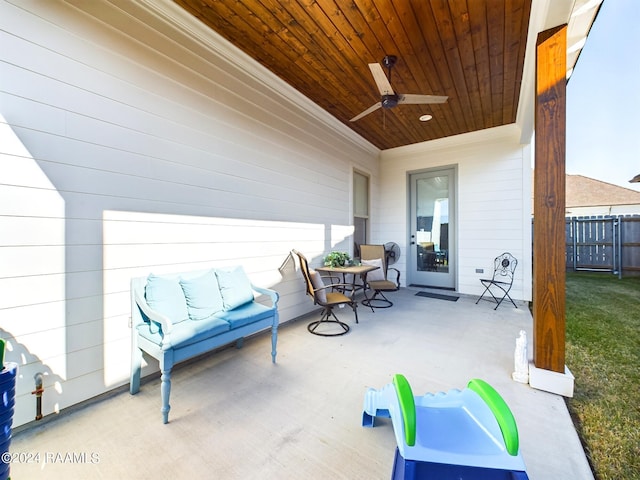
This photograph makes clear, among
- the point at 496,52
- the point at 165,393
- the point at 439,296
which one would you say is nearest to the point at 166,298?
the point at 165,393

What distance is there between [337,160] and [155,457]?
4375 mm

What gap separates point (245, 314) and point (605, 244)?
29.8 feet

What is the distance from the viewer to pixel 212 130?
2666mm

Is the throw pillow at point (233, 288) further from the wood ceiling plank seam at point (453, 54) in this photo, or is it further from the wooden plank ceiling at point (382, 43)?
the wood ceiling plank seam at point (453, 54)

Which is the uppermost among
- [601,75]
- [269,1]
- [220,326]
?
[601,75]

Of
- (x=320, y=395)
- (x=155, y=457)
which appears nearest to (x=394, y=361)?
(x=320, y=395)

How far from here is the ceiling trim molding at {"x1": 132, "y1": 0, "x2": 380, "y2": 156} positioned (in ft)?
7.26

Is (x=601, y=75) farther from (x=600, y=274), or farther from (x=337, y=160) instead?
(x=337, y=160)

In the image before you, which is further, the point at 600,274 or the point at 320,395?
the point at 600,274

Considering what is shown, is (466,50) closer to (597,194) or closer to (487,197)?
(487,197)

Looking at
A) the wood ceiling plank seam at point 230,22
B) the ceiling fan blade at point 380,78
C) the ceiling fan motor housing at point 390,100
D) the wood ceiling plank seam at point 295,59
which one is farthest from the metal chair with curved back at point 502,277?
the wood ceiling plank seam at point 230,22

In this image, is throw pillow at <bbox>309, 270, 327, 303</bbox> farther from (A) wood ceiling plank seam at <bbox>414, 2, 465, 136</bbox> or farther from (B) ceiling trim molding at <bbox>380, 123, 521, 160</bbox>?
(B) ceiling trim molding at <bbox>380, 123, 521, 160</bbox>

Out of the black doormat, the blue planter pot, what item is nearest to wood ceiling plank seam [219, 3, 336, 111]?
the blue planter pot

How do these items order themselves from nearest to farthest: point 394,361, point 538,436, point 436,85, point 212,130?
point 538,436
point 394,361
point 212,130
point 436,85
